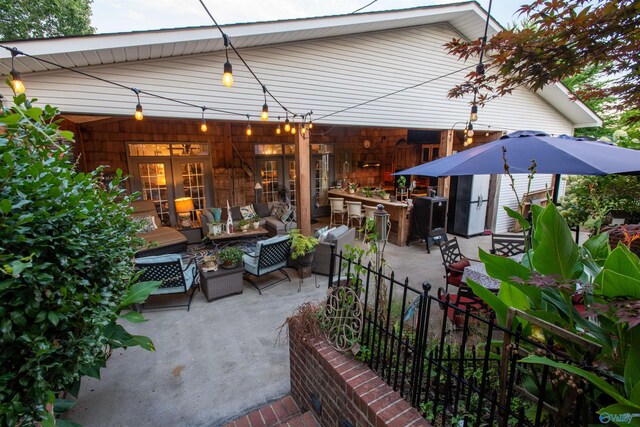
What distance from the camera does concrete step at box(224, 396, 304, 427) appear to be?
7.74ft

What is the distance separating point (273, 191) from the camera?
10.4 metres

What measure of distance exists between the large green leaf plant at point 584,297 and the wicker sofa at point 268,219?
6.17 meters

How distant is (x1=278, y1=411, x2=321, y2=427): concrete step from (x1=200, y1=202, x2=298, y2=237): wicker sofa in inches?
200

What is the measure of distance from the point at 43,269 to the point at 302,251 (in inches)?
150

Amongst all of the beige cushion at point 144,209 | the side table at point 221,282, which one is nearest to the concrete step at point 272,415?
the side table at point 221,282

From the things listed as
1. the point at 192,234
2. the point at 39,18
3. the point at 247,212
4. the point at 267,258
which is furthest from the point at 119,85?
the point at 39,18

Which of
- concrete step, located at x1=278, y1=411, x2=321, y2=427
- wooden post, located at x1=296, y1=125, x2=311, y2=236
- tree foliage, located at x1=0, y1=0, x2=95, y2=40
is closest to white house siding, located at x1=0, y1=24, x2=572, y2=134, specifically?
wooden post, located at x1=296, y1=125, x2=311, y2=236

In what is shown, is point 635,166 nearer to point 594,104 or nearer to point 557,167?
point 557,167

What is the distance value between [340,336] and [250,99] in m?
5.09

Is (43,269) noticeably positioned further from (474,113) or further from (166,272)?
(474,113)

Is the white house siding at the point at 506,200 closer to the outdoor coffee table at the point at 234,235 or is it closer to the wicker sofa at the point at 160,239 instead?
the outdoor coffee table at the point at 234,235

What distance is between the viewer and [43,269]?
3.91 ft

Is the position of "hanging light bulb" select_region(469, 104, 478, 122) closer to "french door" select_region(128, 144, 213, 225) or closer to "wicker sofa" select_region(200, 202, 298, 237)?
"wicker sofa" select_region(200, 202, 298, 237)

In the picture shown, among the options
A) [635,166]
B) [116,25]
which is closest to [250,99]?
[635,166]
